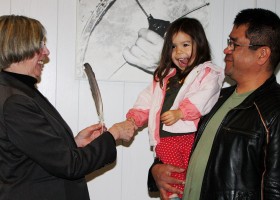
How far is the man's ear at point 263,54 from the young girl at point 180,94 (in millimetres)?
273

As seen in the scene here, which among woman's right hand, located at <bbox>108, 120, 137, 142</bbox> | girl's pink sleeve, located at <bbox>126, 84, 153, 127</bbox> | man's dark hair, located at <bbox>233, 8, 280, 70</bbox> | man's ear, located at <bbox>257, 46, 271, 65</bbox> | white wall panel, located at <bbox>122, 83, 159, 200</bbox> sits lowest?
white wall panel, located at <bbox>122, 83, 159, 200</bbox>

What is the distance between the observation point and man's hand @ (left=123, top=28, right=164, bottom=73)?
7.68 ft

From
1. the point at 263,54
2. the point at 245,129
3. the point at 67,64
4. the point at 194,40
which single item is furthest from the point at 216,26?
the point at 245,129

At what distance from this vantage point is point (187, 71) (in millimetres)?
1885

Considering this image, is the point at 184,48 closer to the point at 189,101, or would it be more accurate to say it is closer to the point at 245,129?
the point at 189,101

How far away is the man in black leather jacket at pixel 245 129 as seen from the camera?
4.64 ft

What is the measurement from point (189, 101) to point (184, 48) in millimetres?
301

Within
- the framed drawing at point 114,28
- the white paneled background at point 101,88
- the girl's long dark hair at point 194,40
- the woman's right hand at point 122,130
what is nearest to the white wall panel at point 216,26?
the white paneled background at point 101,88

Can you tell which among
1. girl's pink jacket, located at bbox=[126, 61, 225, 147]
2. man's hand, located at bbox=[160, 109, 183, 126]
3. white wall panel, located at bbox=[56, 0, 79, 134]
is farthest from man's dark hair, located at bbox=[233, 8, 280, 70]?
white wall panel, located at bbox=[56, 0, 79, 134]

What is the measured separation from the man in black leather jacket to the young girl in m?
0.08

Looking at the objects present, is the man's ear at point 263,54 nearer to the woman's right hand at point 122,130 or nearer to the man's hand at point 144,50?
the woman's right hand at point 122,130

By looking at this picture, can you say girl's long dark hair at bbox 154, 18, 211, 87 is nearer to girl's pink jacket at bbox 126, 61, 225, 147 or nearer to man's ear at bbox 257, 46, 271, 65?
girl's pink jacket at bbox 126, 61, 225, 147

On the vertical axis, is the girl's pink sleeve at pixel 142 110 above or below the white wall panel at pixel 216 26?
below

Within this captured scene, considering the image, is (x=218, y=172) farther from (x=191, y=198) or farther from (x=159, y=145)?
(x=159, y=145)
